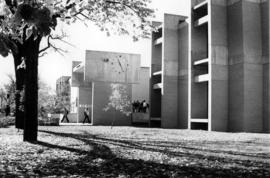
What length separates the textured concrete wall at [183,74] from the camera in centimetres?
3409

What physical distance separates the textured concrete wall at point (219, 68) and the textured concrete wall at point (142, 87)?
2072cm

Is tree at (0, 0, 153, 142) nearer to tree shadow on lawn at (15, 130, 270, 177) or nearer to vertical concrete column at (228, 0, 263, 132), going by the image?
tree shadow on lawn at (15, 130, 270, 177)

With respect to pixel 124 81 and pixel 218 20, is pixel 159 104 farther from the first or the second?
pixel 218 20

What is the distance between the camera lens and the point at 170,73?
115ft

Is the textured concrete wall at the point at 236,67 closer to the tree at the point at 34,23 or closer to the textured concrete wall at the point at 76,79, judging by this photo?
the tree at the point at 34,23

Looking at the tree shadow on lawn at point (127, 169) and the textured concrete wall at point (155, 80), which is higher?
the textured concrete wall at point (155, 80)

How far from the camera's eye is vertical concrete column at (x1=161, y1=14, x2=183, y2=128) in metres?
34.8

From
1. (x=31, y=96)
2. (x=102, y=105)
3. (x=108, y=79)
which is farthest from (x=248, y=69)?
(x=31, y=96)

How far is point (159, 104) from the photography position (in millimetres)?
38938

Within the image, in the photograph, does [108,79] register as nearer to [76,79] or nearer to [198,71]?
[76,79]

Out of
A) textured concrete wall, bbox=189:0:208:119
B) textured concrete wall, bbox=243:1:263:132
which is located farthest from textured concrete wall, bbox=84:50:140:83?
textured concrete wall, bbox=243:1:263:132

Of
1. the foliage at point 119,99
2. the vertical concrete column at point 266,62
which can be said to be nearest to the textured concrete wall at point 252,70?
the vertical concrete column at point 266,62

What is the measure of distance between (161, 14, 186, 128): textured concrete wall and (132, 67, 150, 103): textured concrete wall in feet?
42.9

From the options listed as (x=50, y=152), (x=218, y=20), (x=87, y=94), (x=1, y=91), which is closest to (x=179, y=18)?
(x=218, y=20)
